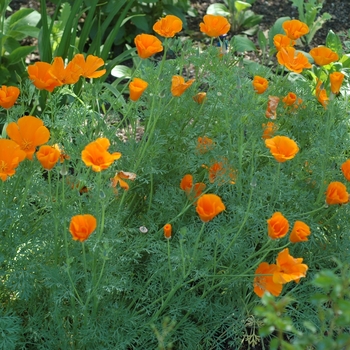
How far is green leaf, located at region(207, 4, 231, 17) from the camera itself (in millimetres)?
3874

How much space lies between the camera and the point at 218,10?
3896mm

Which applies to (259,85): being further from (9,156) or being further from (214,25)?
(9,156)

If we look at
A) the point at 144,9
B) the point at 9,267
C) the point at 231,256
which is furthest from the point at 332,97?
the point at 144,9

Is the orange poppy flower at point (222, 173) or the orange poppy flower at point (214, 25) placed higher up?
the orange poppy flower at point (214, 25)

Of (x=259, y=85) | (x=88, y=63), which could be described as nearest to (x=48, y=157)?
(x=88, y=63)

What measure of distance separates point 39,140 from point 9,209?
0.21 metres

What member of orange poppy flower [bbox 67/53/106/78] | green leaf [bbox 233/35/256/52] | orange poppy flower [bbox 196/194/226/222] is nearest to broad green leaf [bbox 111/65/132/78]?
green leaf [bbox 233/35/256/52]

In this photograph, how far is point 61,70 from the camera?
197cm

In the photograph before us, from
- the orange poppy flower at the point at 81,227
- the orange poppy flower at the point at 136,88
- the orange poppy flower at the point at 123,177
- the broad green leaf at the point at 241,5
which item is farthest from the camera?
the broad green leaf at the point at 241,5

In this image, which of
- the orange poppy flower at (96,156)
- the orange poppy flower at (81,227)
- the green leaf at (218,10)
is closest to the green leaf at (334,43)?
the green leaf at (218,10)

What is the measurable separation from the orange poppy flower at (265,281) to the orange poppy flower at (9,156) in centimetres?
67

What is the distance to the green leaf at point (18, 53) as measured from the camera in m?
3.11

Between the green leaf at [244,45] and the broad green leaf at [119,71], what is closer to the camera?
the broad green leaf at [119,71]

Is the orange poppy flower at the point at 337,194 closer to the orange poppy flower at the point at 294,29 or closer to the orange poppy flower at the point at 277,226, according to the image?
the orange poppy flower at the point at 277,226
